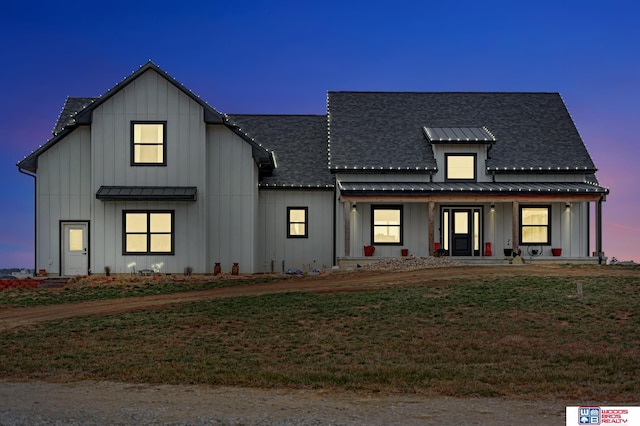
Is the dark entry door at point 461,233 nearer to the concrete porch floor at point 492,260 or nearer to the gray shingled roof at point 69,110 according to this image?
the concrete porch floor at point 492,260

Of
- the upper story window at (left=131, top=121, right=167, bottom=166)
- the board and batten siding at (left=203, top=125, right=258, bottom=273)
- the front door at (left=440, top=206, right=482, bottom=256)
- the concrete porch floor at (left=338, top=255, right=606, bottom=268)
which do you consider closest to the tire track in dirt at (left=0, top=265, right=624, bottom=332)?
the concrete porch floor at (left=338, top=255, right=606, bottom=268)

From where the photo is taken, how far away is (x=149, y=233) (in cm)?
3023

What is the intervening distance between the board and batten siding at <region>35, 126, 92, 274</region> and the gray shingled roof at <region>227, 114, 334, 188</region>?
8049mm

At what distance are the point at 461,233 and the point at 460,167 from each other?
129 inches

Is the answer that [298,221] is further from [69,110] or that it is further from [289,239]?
[69,110]

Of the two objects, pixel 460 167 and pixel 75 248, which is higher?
pixel 460 167

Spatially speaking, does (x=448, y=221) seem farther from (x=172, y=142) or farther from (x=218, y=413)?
(x=218, y=413)

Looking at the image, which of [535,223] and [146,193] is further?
[535,223]

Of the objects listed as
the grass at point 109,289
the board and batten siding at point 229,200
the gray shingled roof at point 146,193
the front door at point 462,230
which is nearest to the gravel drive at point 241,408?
the grass at point 109,289

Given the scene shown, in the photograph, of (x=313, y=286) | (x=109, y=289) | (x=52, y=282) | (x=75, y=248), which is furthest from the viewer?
(x=75, y=248)

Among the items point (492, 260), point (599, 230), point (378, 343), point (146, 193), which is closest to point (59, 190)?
point (146, 193)

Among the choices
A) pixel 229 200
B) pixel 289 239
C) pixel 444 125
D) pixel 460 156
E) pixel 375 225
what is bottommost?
pixel 289 239

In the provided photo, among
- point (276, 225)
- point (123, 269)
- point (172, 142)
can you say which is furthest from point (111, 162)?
point (276, 225)

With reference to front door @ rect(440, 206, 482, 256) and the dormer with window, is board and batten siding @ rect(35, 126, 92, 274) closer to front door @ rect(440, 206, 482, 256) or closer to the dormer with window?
the dormer with window
